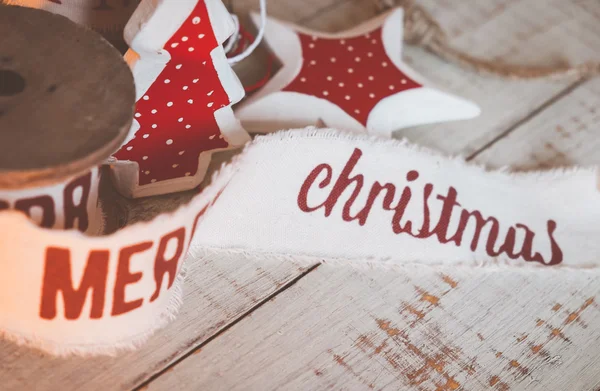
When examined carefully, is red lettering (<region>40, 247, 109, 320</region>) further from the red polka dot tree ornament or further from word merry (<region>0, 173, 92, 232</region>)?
the red polka dot tree ornament

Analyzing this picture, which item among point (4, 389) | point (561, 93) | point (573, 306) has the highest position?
point (561, 93)

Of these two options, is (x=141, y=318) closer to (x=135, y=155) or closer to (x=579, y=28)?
(x=135, y=155)

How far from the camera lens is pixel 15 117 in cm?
49

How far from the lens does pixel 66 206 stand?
1.83 feet

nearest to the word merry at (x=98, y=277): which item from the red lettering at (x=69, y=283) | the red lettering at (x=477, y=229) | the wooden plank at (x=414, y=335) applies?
the red lettering at (x=69, y=283)

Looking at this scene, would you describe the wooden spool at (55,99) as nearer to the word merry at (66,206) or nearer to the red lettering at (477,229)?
the word merry at (66,206)

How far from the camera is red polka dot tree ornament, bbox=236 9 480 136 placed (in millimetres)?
777

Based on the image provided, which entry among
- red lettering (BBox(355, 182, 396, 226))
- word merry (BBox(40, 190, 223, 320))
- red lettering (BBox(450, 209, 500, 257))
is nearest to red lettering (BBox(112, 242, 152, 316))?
word merry (BBox(40, 190, 223, 320))

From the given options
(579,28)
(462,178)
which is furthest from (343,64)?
(579,28)

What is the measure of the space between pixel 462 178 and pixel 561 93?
0.29 meters

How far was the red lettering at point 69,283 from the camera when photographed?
1.72ft

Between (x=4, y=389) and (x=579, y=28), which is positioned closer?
(x=4, y=389)

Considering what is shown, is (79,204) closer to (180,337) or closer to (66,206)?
(66,206)

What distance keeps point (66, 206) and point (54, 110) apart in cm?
10
